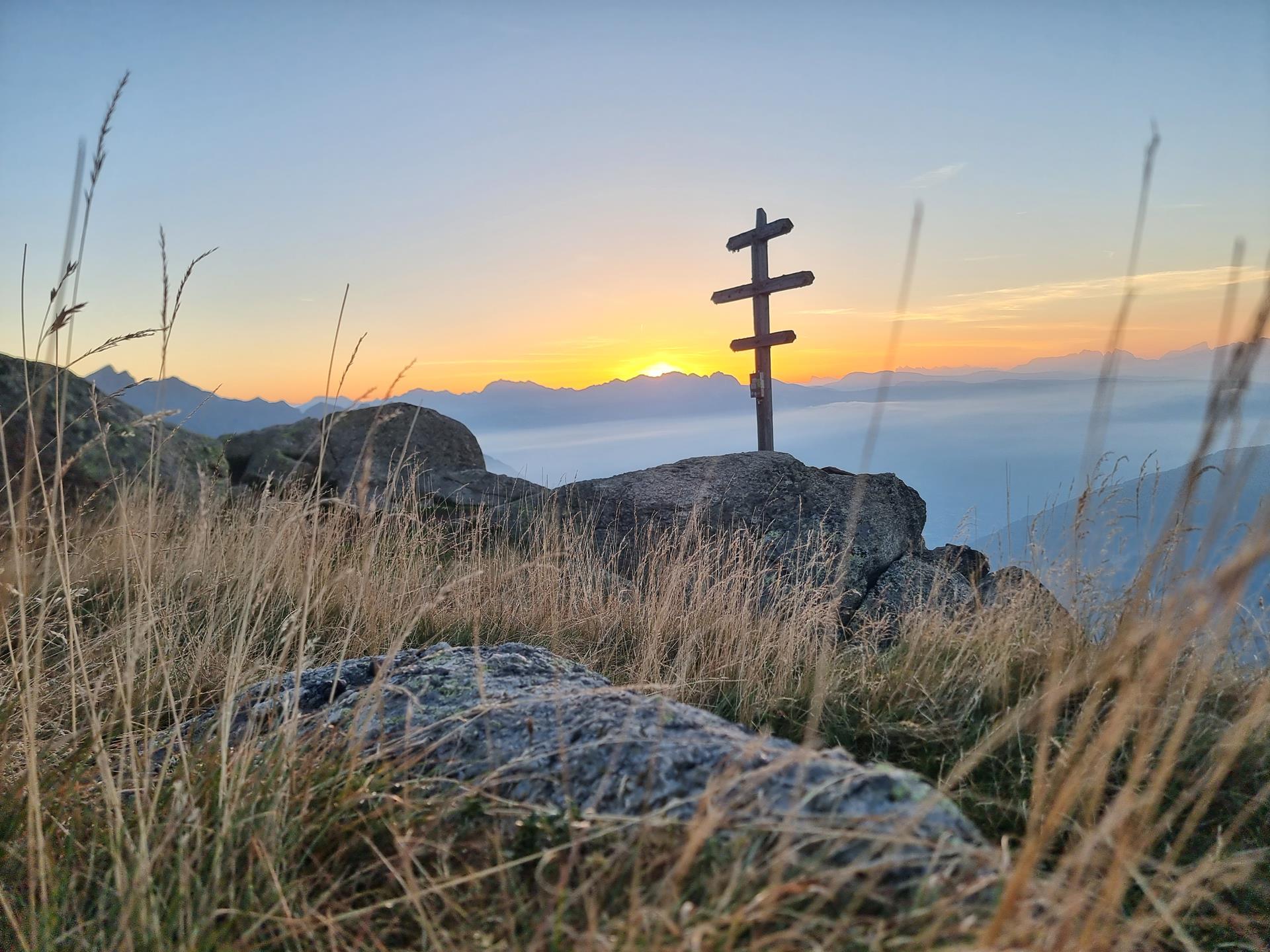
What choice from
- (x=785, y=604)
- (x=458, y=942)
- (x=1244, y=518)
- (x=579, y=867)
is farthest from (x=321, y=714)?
(x=785, y=604)

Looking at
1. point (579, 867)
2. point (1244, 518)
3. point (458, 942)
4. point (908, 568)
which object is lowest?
point (908, 568)

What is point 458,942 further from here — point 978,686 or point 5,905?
point 978,686

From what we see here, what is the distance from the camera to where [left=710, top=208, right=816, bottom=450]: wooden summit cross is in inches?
384

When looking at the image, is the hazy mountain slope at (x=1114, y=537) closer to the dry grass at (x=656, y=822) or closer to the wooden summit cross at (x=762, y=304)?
the dry grass at (x=656, y=822)

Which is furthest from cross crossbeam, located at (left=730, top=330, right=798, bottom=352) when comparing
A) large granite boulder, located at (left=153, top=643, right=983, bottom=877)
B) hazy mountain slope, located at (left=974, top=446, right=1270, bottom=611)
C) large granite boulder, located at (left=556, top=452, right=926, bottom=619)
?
large granite boulder, located at (left=153, top=643, right=983, bottom=877)

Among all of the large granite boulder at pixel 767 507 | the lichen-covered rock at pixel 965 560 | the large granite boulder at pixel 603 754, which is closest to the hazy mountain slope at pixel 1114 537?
the large granite boulder at pixel 603 754

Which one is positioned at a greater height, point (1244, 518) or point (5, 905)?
point (1244, 518)

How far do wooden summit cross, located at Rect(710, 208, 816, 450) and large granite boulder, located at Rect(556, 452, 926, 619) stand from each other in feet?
7.87

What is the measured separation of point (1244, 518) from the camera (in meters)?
2.99

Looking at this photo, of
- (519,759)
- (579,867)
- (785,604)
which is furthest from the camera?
(785,604)

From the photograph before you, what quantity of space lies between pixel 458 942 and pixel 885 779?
0.79 m

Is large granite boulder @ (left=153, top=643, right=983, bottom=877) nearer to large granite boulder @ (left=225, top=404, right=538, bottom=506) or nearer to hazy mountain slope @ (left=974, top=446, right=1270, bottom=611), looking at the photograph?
hazy mountain slope @ (left=974, top=446, right=1270, bottom=611)

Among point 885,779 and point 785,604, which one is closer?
point 885,779

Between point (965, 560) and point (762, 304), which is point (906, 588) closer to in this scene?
point (965, 560)
